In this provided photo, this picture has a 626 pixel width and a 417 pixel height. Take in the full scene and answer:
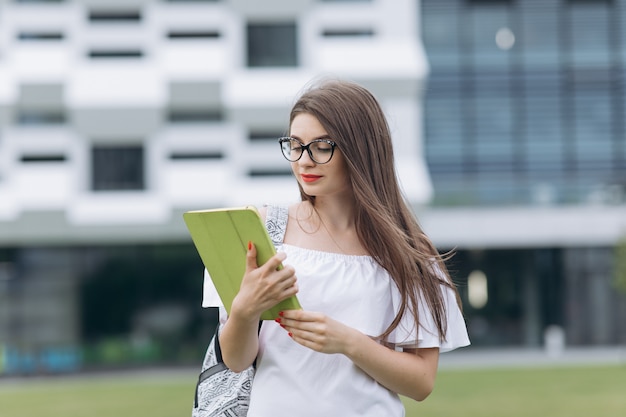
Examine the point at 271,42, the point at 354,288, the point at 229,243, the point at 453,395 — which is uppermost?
the point at 271,42

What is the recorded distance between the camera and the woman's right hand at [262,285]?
2383 millimetres

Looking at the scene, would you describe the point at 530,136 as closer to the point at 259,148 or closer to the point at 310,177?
the point at 259,148

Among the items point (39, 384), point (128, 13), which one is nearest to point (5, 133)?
point (128, 13)

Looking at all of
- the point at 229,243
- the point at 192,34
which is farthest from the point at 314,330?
the point at 192,34

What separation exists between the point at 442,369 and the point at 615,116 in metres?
10.9

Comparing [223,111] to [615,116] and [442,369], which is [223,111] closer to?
[442,369]

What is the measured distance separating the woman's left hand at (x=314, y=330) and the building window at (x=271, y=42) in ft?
87.3

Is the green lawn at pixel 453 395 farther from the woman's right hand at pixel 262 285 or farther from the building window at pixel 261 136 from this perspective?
the woman's right hand at pixel 262 285

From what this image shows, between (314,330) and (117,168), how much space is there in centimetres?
2599

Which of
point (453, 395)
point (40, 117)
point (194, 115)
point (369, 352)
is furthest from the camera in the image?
point (194, 115)

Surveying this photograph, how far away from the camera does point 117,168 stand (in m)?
27.8

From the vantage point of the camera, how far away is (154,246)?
2906cm

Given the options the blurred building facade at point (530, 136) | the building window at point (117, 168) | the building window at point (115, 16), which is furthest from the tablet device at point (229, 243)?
the blurred building facade at point (530, 136)

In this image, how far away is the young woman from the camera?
2639mm
